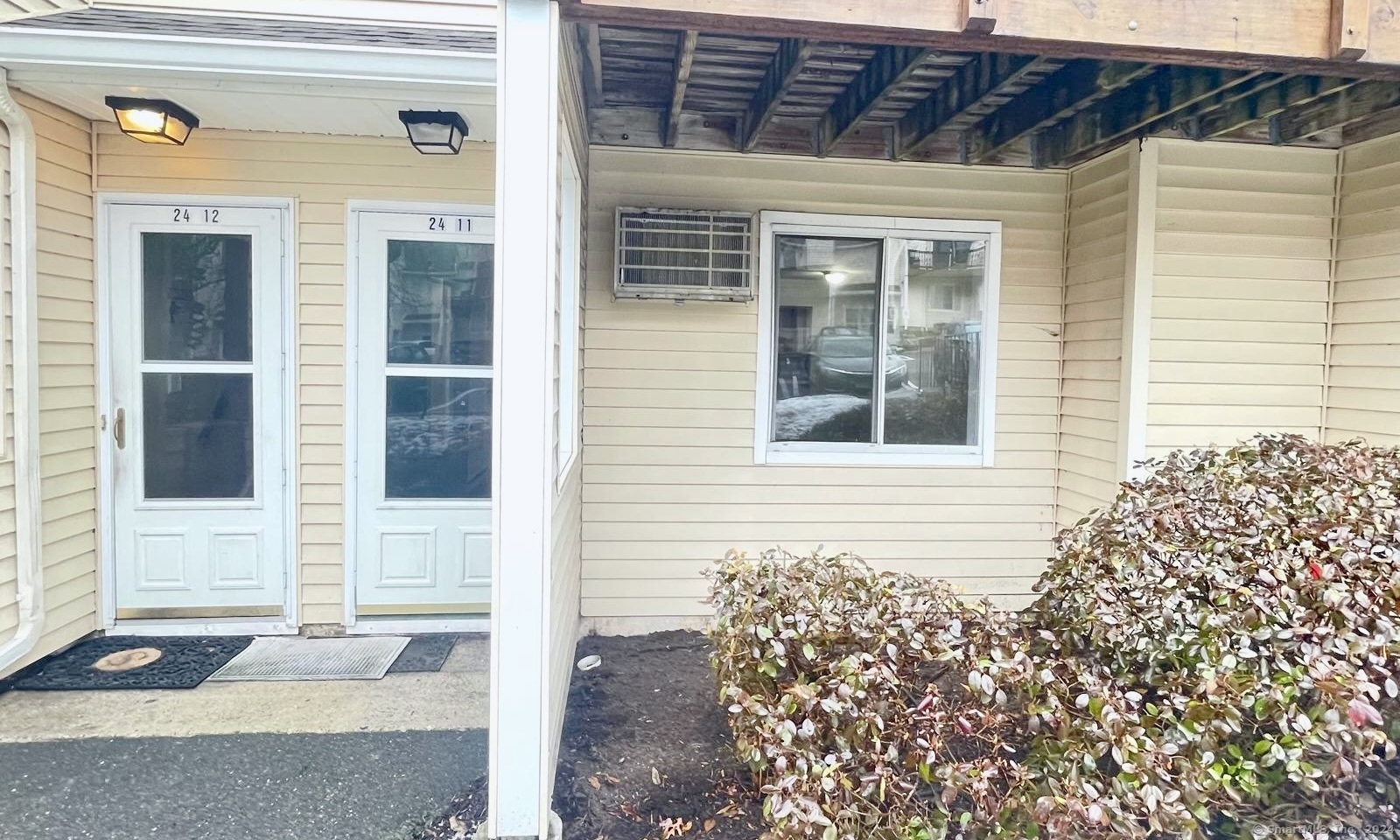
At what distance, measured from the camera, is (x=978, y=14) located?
2.03m

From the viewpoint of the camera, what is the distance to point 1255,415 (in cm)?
383

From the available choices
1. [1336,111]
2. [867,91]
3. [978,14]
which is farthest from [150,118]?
[1336,111]

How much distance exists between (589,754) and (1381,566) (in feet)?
8.21

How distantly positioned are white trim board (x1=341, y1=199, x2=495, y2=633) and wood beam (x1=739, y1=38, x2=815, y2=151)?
4.25ft

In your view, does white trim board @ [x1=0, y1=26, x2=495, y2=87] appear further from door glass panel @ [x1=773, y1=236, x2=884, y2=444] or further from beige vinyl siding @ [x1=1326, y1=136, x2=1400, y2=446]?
beige vinyl siding @ [x1=1326, y1=136, x2=1400, y2=446]

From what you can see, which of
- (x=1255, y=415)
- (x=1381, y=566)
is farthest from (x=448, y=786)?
(x=1255, y=415)

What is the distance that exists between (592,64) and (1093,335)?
2814 millimetres

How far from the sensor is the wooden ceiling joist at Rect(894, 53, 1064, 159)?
290 cm

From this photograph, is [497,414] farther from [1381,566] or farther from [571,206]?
[1381,566]

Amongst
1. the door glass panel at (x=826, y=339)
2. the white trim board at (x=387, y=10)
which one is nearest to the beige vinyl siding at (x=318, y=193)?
the white trim board at (x=387, y=10)

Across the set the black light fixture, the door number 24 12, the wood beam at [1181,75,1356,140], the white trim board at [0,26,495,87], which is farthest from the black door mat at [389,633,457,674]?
the wood beam at [1181,75,1356,140]

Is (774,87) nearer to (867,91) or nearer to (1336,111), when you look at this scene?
(867,91)

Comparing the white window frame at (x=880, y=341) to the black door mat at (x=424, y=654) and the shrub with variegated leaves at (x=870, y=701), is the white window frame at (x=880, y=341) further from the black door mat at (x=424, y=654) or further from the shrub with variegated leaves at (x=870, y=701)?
the black door mat at (x=424, y=654)

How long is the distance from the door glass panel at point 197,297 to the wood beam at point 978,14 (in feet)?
10.6
